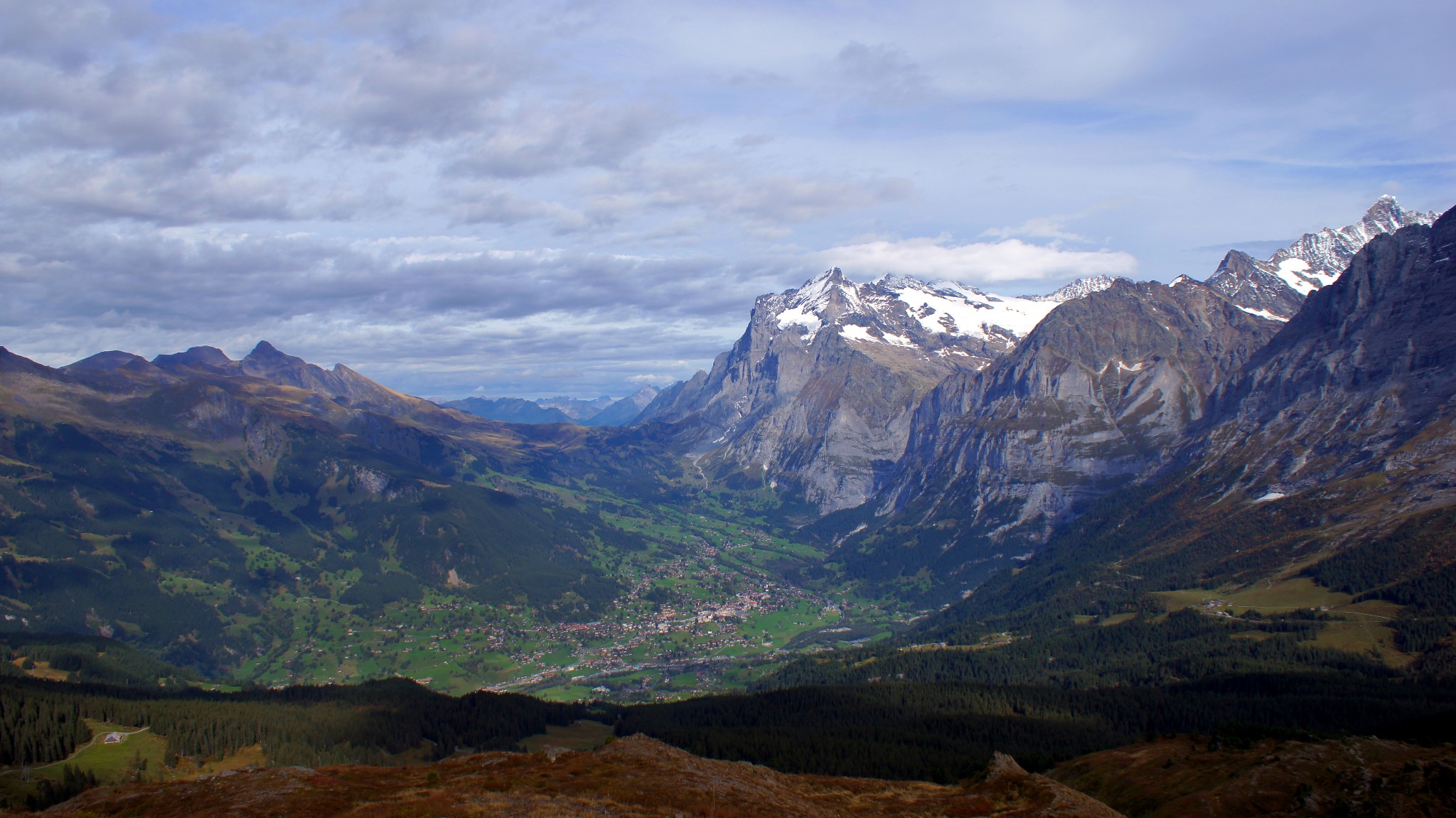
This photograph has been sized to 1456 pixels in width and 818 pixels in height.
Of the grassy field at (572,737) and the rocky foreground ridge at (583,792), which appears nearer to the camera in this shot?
the rocky foreground ridge at (583,792)

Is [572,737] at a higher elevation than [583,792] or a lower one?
lower

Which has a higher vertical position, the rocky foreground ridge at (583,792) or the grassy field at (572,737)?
the rocky foreground ridge at (583,792)

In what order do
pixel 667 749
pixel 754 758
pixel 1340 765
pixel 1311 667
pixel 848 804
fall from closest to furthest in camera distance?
pixel 1340 765, pixel 848 804, pixel 667 749, pixel 754 758, pixel 1311 667

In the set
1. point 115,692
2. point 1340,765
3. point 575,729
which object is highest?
point 1340,765

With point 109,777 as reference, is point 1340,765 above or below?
above

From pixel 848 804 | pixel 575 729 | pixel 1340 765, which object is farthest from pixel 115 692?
pixel 1340 765

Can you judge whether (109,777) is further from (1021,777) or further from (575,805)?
(1021,777)

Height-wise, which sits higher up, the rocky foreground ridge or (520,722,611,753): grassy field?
the rocky foreground ridge

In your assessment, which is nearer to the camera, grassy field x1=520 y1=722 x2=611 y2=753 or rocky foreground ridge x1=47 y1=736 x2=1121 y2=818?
rocky foreground ridge x1=47 y1=736 x2=1121 y2=818

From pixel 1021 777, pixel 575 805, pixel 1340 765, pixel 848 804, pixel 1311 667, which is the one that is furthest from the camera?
pixel 1311 667

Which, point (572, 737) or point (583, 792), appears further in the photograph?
point (572, 737)

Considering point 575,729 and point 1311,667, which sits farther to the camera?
point 1311,667
